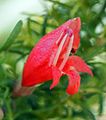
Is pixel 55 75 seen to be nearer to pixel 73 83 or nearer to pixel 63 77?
pixel 73 83

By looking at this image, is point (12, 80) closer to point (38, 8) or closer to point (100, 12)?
point (100, 12)

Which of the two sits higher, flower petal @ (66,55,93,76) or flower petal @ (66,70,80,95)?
flower petal @ (66,55,93,76)

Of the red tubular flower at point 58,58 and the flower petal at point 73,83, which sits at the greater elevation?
the red tubular flower at point 58,58

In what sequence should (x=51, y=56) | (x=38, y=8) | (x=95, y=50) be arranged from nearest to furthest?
(x=51, y=56)
(x=95, y=50)
(x=38, y=8)

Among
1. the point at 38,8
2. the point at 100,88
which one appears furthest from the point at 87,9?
the point at 38,8

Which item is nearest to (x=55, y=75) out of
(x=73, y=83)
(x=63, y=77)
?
(x=73, y=83)
